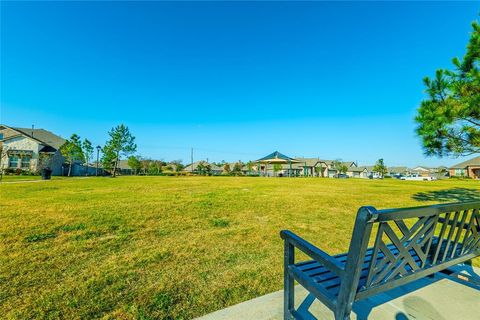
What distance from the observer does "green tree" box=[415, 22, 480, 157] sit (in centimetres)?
677

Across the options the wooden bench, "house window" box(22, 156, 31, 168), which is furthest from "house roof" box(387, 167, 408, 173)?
"house window" box(22, 156, 31, 168)

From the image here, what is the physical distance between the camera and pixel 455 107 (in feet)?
22.7

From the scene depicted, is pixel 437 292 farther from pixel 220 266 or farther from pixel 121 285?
pixel 121 285

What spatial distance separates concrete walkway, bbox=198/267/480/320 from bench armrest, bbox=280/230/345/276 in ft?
2.61

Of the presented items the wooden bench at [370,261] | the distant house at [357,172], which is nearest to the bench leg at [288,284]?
the wooden bench at [370,261]

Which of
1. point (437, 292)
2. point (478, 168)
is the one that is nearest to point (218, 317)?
point (437, 292)

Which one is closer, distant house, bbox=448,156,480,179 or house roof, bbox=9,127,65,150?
house roof, bbox=9,127,65,150

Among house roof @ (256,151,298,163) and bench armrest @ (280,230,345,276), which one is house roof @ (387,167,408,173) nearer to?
house roof @ (256,151,298,163)

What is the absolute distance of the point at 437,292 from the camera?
2385 millimetres

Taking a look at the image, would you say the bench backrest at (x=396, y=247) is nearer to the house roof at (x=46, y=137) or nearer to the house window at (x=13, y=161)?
the house window at (x=13, y=161)

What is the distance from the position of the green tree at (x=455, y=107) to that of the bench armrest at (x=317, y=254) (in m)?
8.00

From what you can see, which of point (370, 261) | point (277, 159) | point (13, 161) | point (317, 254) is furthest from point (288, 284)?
point (13, 161)

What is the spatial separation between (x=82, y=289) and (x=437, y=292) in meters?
3.85

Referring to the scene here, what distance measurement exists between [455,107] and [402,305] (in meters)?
7.62
